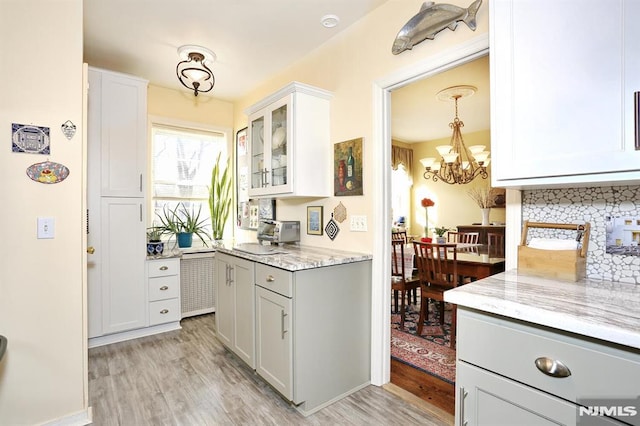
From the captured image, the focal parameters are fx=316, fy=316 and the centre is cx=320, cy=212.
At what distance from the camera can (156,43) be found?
9.05 feet

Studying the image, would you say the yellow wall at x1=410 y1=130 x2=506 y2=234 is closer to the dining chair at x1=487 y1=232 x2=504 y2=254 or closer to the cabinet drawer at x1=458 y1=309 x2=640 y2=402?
the dining chair at x1=487 y1=232 x2=504 y2=254

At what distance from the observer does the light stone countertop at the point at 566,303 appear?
31.9 inches

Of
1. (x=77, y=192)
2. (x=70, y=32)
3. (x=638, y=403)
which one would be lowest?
(x=638, y=403)

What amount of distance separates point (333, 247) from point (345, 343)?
754 mm

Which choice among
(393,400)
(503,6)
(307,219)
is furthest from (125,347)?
(503,6)

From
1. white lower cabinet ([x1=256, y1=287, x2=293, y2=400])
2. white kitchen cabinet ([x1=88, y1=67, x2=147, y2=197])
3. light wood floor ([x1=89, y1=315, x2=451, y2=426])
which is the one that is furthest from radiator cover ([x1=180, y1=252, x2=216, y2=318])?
white lower cabinet ([x1=256, y1=287, x2=293, y2=400])

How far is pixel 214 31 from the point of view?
2568mm

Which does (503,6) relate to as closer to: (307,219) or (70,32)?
(307,219)

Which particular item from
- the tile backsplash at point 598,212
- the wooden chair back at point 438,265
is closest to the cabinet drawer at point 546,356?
the tile backsplash at point 598,212

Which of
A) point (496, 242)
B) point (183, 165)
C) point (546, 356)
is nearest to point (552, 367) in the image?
point (546, 356)

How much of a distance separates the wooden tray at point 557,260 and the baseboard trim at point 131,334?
3.20 metres

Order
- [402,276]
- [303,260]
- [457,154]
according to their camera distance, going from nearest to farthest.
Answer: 1. [303,260]
2. [402,276]
3. [457,154]

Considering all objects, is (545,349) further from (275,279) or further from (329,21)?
(329,21)

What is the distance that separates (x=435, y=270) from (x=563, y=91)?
2.16m
